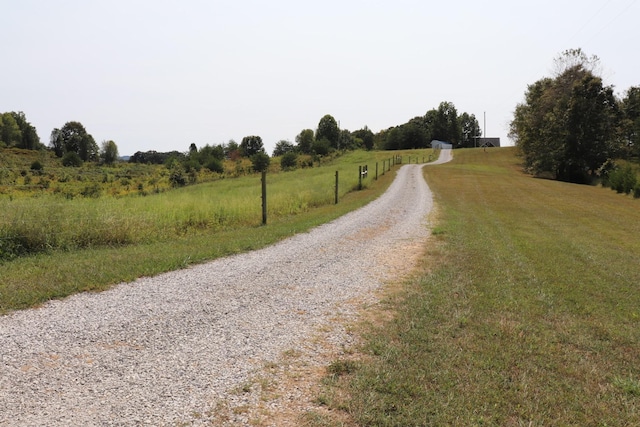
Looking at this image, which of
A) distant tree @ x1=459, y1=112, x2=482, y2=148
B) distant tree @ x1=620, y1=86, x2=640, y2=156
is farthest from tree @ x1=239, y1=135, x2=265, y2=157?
distant tree @ x1=620, y1=86, x2=640, y2=156

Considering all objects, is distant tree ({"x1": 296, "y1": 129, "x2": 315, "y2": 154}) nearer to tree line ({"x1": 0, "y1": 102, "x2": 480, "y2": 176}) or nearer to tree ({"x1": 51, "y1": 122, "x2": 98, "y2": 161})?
tree line ({"x1": 0, "y1": 102, "x2": 480, "y2": 176})

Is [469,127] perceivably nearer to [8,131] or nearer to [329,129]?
[329,129]

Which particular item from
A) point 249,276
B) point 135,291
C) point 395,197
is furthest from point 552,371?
point 395,197

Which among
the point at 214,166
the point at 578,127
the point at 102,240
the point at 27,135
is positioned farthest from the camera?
the point at 27,135

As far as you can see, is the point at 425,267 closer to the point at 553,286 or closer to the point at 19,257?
the point at 553,286

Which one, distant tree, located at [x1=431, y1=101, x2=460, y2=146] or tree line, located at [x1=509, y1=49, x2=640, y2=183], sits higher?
distant tree, located at [x1=431, y1=101, x2=460, y2=146]

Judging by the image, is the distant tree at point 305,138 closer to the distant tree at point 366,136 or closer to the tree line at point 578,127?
the distant tree at point 366,136

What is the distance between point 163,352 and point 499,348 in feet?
11.0

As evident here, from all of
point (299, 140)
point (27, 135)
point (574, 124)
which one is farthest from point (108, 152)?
point (574, 124)

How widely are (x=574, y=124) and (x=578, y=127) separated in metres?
0.46

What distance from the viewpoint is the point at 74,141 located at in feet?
334

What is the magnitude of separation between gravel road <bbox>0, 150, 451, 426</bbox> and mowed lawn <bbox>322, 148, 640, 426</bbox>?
824mm

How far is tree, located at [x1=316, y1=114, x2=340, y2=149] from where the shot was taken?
107 m

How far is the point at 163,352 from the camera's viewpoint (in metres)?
3.89
